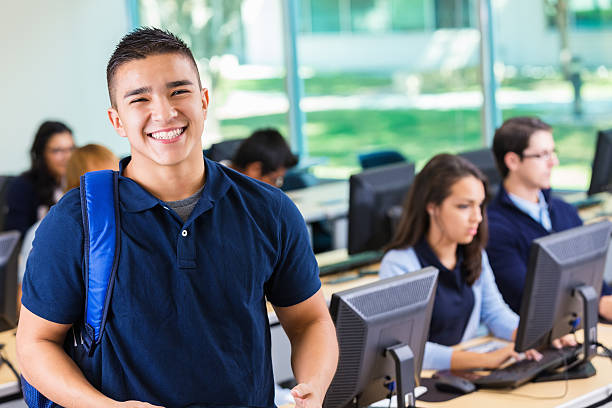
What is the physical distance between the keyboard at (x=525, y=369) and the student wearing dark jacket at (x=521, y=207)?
577 mm

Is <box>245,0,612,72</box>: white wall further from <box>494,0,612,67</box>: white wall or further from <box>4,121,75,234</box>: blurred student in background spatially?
<box>4,121,75,234</box>: blurred student in background

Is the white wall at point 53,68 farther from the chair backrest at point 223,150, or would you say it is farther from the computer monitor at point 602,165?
the computer monitor at point 602,165

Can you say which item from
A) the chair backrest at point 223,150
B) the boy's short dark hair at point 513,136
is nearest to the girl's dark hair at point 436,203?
the boy's short dark hair at point 513,136

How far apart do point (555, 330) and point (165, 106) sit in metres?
1.74

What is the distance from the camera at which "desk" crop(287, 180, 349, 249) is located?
211 inches

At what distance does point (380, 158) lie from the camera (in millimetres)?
5914

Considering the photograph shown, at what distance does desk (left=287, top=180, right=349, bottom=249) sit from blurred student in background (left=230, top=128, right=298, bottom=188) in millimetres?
332

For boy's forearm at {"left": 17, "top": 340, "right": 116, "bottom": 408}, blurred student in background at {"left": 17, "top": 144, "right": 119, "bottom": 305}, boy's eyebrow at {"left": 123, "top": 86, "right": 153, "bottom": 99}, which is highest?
boy's eyebrow at {"left": 123, "top": 86, "right": 153, "bottom": 99}

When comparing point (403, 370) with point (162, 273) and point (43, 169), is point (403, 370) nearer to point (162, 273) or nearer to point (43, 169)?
point (162, 273)

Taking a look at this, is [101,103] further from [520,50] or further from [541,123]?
[541,123]

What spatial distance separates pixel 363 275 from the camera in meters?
3.91

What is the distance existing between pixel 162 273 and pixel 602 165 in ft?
11.9

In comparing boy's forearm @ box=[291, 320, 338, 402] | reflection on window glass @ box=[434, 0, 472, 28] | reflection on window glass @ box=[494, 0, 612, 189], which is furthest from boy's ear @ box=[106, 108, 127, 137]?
reflection on window glass @ box=[434, 0, 472, 28]

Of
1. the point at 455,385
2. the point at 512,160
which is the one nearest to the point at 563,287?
the point at 455,385
